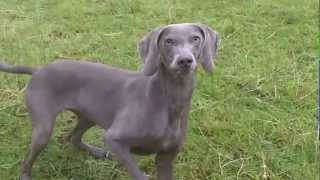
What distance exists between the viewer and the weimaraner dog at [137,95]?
3012mm

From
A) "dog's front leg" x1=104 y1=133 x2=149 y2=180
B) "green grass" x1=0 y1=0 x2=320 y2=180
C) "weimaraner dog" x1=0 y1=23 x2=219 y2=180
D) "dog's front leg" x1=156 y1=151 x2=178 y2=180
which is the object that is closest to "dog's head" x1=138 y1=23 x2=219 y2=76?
"weimaraner dog" x1=0 y1=23 x2=219 y2=180

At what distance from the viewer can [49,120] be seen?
3410mm

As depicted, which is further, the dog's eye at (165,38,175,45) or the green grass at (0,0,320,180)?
the green grass at (0,0,320,180)

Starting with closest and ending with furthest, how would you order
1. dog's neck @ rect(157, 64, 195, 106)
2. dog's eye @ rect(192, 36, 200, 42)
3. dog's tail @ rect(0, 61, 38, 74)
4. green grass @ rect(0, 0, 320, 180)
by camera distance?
dog's eye @ rect(192, 36, 200, 42), dog's neck @ rect(157, 64, 195, 106), dog's tail @ rect(0, 61, 38, 74), green grass @ rect(0, 0, 320, 180)

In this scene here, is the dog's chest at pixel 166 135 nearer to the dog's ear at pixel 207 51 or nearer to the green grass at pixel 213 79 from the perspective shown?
the dog's ear at pixel 207 51

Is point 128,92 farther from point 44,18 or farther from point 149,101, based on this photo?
point 44,18

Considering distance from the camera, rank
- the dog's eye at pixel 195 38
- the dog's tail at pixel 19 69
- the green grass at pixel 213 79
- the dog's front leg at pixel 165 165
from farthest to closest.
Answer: the green grass at pixel 213 79 → the dog's tail at pixel 19 69 → the dog's front leg at pixel 165 165 → the dog's eye at pixel 195 38

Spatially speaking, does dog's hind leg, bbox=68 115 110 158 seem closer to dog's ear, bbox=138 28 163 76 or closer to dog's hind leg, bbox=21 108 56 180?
dog's hind leg, bbox=21 108 56 180

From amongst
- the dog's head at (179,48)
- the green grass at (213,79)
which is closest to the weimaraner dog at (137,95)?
the dog's head at (179,48)

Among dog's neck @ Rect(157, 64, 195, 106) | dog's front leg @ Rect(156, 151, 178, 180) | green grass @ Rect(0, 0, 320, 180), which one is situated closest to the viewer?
dog's neck @ Rect(157, 64, 195, 106)

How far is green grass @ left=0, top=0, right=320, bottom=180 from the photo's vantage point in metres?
3.72

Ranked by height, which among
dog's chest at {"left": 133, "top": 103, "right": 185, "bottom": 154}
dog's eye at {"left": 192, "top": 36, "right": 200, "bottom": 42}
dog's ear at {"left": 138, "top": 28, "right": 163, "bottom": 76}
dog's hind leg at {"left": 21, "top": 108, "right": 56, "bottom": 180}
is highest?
dog's eye at {"left": 192, "top": 36, "right": 200, "bottom": 42}

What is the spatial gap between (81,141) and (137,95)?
28.0 inches

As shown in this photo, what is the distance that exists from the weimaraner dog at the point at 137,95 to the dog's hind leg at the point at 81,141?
0.37ft
